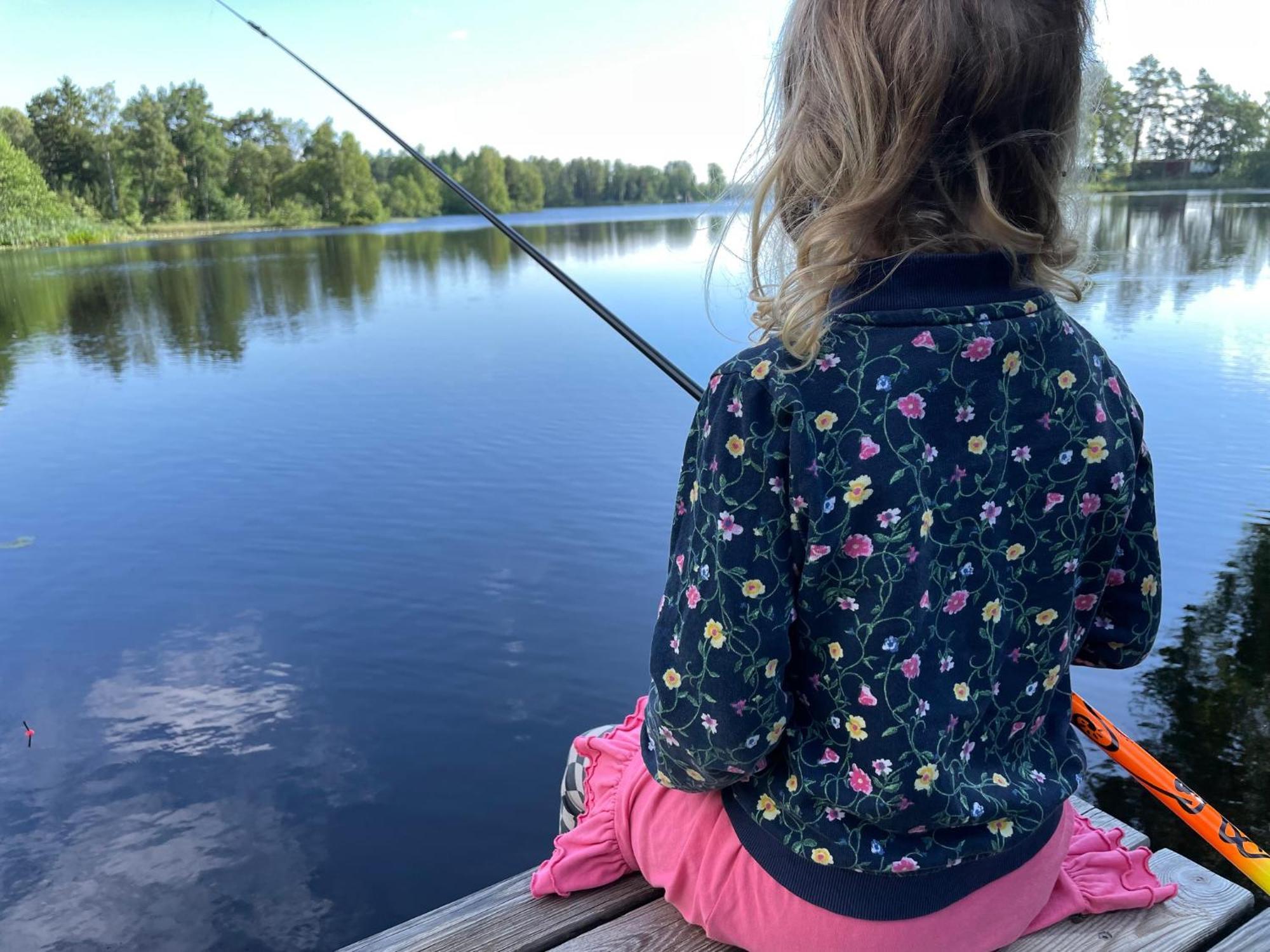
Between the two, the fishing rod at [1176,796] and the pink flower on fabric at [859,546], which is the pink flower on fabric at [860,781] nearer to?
the pink flower on fabric at [859,546]

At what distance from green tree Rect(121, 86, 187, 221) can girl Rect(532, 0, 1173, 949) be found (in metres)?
38.3

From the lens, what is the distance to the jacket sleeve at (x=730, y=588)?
Answer: 85 cm

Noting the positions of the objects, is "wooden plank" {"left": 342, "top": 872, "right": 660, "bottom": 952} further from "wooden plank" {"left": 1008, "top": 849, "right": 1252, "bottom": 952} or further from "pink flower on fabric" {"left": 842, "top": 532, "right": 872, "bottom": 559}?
"pink flower on fabric" {"left": 842, "top": 532, "right": 872, "bottom": 559}

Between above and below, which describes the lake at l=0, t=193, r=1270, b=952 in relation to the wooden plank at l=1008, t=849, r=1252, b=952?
below

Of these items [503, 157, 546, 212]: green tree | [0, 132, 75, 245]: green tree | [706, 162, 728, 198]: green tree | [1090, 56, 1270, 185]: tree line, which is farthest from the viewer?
[503, 157, 546, 212]: green tree

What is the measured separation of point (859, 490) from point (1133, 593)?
464 millimetres

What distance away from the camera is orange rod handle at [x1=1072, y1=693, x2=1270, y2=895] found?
1.18 meters

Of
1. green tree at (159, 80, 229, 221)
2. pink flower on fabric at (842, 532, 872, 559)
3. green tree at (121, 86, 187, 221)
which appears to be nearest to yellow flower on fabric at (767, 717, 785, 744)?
pink flower on fabric at (842, 532, 872, 559)

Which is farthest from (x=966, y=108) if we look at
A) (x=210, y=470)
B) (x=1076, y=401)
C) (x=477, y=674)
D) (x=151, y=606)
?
(x=210, y=470)

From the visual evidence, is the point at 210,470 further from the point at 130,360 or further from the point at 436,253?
the point at 436,253

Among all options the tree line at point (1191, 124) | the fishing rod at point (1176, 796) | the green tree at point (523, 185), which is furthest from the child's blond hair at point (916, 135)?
the green tree at point (523, 185)

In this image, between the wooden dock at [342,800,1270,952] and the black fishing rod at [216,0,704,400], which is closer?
the wooden dock at [342,800,1270,952]

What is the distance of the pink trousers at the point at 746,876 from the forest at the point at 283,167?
15882mm

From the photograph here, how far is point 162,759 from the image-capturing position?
3055 mm
